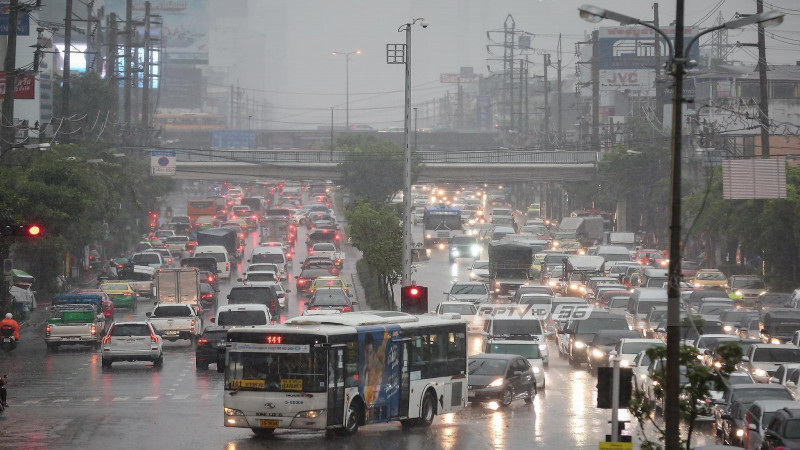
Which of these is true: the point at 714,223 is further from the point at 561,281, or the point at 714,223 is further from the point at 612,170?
the point at 612,170

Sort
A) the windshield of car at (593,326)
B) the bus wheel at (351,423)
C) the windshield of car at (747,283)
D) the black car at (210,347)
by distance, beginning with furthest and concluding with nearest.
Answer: the windshield of car at (747,283) < the windshield of car at (593,326) < the black car at (210,347) < the bus wheel at (351,423)

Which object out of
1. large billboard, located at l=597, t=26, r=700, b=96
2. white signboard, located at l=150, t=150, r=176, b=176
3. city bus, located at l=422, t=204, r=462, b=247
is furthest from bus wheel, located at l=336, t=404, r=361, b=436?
large billboard, located at l=597, t=26, r=700, b=96

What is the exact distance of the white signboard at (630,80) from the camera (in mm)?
151788

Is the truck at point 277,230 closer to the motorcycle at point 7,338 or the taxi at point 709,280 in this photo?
the taxi at point 709,280

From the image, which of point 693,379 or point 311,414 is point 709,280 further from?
point 693,379

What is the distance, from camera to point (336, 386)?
26031 mm

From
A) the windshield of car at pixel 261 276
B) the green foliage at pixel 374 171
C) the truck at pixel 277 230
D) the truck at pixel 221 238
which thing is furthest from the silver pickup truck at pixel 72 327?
the green foliage at pixel 374 171

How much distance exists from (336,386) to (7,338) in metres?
23.1

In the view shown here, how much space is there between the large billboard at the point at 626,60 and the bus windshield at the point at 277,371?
409 ft

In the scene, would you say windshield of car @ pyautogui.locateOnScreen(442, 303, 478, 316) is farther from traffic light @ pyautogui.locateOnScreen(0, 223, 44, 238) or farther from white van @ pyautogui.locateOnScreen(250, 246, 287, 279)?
white van @ pyautogui.locateOnScreen(250, 246, 287, 279)

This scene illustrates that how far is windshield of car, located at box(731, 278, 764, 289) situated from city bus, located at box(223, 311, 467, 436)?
36815mm

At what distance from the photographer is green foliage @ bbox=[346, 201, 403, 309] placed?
56625 mm

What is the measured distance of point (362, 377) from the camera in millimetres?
26906

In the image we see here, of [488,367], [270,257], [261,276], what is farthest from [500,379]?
[270,257]
